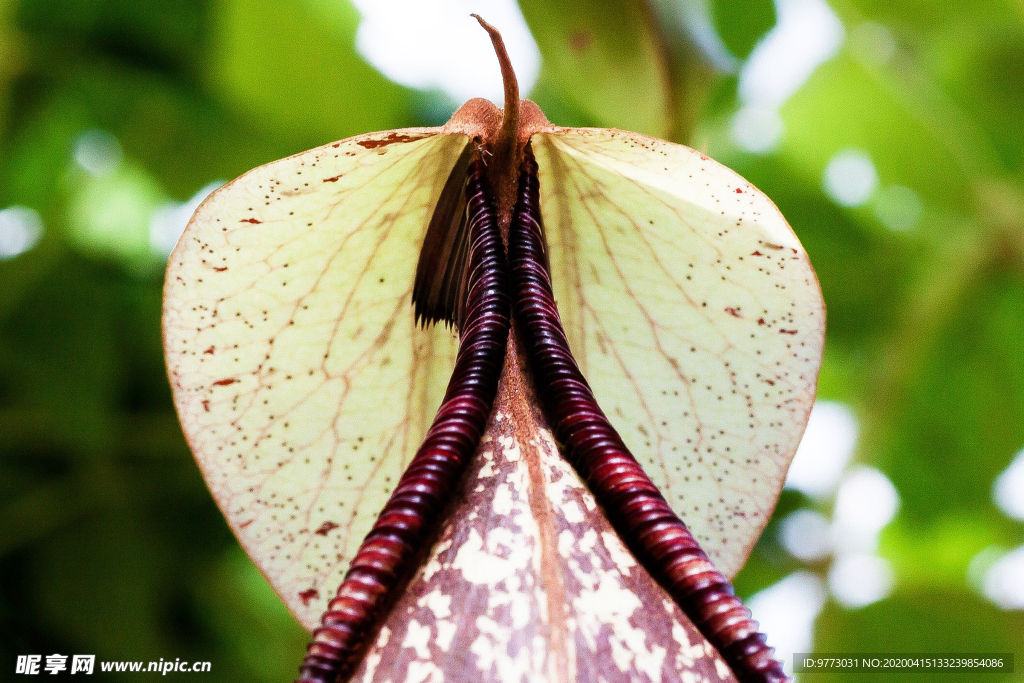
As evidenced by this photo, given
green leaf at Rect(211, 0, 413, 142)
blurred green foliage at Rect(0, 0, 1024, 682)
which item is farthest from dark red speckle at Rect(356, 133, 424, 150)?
green leaf at Rect(211, 0, 413, 142)

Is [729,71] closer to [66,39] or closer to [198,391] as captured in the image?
[198,391]

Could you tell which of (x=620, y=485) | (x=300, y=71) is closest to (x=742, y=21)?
(x=620, y=485)

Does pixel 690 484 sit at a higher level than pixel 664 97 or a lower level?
lower

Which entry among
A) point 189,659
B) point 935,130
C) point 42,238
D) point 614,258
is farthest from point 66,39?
point 935,130

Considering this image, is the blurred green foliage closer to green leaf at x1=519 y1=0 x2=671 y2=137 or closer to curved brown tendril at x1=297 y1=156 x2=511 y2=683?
green leaf at x1=519 y1=0 x2=671 y2=137

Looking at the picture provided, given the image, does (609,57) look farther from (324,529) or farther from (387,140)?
(324,529)

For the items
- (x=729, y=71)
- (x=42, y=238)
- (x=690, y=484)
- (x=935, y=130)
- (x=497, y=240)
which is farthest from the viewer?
(x=935, y=130)

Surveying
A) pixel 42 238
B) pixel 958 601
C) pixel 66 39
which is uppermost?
pixel 66 39
